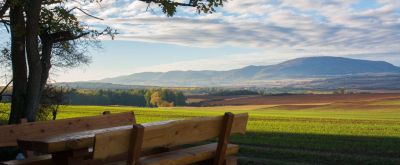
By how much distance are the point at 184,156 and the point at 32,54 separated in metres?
7.77

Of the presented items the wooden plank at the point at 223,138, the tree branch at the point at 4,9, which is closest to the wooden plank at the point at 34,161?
the wooden plank at the point at 223,138

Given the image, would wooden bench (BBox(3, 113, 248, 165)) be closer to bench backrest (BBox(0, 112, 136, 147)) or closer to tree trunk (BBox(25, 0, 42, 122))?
bench backrest (BBox(0, 112, 136, 147))

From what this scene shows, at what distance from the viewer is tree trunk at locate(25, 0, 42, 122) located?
1255cm

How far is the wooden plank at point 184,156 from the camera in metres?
6.02

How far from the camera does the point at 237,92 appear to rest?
88312 millimetres

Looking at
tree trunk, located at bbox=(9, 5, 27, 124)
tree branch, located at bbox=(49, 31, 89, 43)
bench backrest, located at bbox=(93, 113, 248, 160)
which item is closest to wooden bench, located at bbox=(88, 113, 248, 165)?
bench backrest, located at bbox=(93, 113, 248, 160)

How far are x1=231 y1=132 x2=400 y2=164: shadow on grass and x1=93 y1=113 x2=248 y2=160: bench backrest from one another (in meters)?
7.17

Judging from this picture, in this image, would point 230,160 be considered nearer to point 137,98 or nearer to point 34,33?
point 34,33

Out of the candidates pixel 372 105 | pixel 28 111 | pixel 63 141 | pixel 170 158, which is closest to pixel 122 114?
pixel 170 158

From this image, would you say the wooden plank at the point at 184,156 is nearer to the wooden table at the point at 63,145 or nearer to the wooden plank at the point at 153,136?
the wooden plank at the point at 153,136

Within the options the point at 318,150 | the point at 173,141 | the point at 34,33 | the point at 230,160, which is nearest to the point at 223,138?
the point at 230,160

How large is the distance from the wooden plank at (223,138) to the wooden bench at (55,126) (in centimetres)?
199

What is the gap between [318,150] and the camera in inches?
685

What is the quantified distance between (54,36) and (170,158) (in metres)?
9.86
